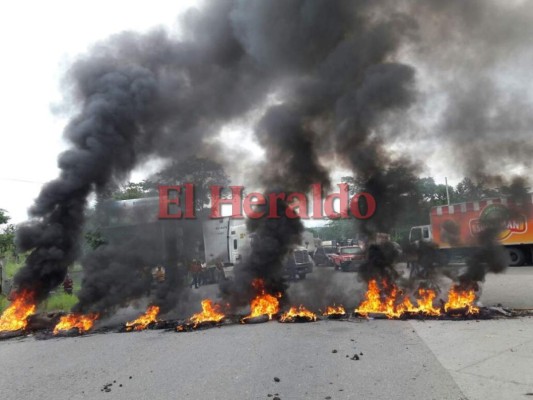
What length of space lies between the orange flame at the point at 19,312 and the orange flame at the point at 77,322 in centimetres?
86

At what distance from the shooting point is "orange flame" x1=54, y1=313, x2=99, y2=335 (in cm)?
912

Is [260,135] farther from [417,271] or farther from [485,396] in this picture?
[485,396]

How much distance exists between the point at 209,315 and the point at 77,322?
10.5ft

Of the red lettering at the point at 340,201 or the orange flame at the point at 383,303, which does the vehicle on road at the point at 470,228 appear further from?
the orange flame at the point at 383,303

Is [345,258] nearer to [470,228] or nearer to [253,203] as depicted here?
[470,228]

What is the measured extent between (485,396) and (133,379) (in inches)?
166

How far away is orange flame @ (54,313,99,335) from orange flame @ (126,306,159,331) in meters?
0.94

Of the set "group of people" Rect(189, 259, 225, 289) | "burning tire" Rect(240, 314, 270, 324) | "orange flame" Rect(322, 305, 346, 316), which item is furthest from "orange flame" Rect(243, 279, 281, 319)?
"group of people" Rect(189, 259, 225, 289)

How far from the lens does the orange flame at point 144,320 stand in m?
9.03

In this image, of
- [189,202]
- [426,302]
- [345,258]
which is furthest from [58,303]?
[345,258]

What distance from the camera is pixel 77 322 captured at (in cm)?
935

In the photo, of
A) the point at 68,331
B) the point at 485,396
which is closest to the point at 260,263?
the point at 68,331

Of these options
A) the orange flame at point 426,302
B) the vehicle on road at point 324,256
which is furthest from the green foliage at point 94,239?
the orange flame at point 426,302

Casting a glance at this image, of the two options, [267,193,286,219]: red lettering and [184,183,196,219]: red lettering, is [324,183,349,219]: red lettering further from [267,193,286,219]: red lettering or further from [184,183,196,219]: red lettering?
[184,183,196,219]: red lettering
